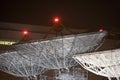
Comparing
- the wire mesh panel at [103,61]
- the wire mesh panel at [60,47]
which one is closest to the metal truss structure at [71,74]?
the wire mesh panel at [60,47]

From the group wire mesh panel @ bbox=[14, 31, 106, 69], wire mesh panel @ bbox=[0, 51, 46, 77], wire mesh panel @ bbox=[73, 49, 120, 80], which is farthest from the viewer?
wire mesh panel @ bbox=[0, 51, 46, 77]

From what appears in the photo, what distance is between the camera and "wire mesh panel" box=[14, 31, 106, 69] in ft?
38.6

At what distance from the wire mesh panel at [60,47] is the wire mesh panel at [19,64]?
A: 0.66 meters

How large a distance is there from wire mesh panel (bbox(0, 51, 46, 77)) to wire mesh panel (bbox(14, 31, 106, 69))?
66 centimetres

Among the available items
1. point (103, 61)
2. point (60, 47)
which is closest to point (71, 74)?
point (60, 47)

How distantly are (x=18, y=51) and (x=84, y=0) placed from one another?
8.40 meters

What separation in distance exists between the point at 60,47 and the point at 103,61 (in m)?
1.91

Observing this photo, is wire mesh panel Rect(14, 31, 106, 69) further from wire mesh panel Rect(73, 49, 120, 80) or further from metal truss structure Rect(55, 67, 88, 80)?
wire mesh panel Rect(73, 49, 120, 80)

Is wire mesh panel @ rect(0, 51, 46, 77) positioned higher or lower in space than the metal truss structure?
higher

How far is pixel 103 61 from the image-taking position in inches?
435

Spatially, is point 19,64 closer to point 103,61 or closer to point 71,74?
point 71,74

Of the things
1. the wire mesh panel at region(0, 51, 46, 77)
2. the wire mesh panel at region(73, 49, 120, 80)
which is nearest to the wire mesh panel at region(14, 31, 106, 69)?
the wire mesh panel at region(0, 51, 46, 77)

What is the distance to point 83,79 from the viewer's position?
1631cm

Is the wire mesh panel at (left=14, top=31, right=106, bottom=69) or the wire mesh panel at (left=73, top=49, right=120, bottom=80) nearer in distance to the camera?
the wire mesh panel at (left=73, top=49, right=120, bottom=80)
